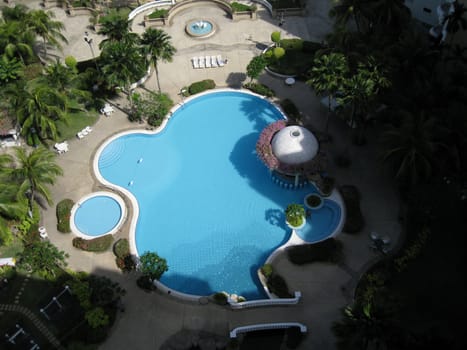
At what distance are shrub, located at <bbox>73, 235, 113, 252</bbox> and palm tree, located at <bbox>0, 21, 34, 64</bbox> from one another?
28965 millimetres

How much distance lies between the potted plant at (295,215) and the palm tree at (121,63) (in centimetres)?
2416

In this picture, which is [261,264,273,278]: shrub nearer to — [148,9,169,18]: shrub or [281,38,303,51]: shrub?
[281,38,303,51]: shrub

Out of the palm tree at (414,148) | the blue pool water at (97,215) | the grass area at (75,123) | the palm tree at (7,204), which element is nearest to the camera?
the palm tree at (414,148)

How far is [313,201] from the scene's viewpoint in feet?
147

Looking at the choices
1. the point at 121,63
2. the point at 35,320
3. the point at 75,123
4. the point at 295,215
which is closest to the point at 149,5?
the point at 121,63

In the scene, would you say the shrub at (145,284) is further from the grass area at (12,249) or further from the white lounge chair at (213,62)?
the white lounge chair at (213,62)

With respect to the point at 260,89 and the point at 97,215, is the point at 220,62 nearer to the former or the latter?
the point at 260,89

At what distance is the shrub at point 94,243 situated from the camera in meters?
42.2

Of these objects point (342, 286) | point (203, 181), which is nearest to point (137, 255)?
point (203, 181)

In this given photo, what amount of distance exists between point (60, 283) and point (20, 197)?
29.2ft

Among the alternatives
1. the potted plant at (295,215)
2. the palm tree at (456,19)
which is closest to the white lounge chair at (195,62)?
the potted plant at (295,215)

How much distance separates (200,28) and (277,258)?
40.9 metres

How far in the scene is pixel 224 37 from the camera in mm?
64375

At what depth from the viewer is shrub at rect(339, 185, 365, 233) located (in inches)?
1652
